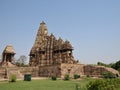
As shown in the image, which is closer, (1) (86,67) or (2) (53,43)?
(1) (86,67)

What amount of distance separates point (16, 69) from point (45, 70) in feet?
17.8

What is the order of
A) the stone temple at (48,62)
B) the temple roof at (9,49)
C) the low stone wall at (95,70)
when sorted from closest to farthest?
A: the low stone wall at (95,70) → the stone temple at (48,62) → the temple roof at (9,49)

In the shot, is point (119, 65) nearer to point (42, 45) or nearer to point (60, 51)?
point (60, 51)

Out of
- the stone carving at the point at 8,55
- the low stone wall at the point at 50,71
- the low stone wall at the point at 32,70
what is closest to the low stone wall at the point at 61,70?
the low stone wall at the point at 50,71

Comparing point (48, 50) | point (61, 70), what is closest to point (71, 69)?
point (61, 70)

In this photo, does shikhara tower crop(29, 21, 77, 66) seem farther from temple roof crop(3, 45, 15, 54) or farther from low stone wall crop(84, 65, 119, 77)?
temple roof crop(3, 45, 15, 54)

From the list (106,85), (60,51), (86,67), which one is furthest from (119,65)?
(106,85)

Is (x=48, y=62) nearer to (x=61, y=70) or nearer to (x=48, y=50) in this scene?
(x=48, y=50)

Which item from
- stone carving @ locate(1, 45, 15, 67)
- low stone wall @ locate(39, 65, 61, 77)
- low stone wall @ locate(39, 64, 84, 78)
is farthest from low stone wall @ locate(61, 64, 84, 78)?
stone carving @ locate(1, 45, 15, 67)

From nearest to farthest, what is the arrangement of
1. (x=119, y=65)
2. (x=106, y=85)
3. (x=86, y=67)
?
1. (x=106, y=85)
2. (x=86, y=67)
3. (x=119, y=65)

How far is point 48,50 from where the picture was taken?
4900cm

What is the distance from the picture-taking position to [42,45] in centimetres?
5062

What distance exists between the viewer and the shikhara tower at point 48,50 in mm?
46344

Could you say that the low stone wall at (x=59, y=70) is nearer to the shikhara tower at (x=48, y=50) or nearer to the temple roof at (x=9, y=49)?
the shikhara tower at (x=48, y=50)
